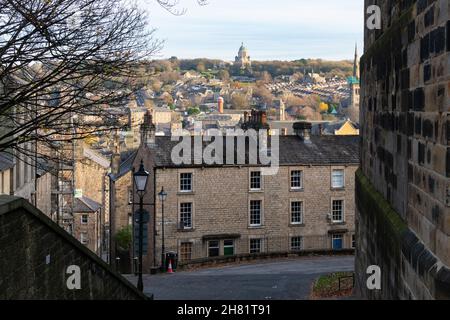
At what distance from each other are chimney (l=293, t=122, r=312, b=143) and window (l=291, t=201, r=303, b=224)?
174 inches

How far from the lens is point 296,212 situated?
1620 inches

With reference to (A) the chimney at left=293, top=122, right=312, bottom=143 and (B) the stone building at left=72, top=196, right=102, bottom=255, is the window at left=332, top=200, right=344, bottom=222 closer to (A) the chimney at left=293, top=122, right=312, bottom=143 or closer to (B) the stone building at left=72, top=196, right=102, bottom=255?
(A) the chimney at left=293, top=122, right=312, bottom=143

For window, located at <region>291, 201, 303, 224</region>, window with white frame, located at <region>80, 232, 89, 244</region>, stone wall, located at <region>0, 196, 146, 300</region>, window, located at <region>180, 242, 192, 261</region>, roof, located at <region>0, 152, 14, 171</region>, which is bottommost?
window with white frame, located at <region>80, 232, 89, 244</region>

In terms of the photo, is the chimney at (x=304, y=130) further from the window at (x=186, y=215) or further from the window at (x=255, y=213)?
the window at (x=186, y=215)

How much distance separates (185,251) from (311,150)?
1000cm

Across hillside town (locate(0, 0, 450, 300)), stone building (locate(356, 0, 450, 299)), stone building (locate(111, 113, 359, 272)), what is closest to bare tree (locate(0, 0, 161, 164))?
hillside town (locate(0, 0, 450, 300))

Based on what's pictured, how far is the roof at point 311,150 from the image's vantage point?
130 feet

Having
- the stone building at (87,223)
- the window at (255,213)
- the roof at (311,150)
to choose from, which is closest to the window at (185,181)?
the roof at (311,150)

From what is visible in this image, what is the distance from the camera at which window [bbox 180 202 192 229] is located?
38.9m

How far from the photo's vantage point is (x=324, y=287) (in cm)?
2464

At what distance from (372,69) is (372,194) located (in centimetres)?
214

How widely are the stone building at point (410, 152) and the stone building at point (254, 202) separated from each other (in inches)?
1062

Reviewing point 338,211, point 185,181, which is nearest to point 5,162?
point 185,181

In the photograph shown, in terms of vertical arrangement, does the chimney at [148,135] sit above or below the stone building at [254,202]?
above
